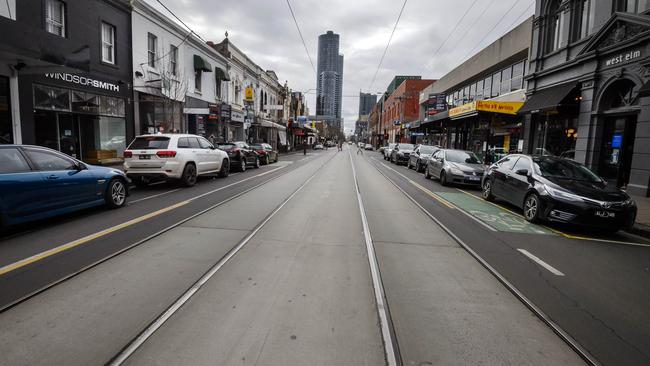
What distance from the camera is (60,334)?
3.00m

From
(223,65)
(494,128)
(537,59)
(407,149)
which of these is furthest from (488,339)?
(223,65)

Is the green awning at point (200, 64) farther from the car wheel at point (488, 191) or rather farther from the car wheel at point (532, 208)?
the car wheel at point (532, 208)

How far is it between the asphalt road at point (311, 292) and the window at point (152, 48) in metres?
15.2

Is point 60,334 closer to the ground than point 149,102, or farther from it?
closer to the ground

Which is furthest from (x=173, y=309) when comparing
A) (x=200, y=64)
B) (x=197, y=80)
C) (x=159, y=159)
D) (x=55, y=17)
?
(x=197, y=80)

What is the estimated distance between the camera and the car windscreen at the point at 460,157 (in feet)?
49.3

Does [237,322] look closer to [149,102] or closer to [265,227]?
[265,227]

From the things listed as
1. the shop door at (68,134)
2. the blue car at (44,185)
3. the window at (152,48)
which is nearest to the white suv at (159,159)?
the blue car at (44,185)

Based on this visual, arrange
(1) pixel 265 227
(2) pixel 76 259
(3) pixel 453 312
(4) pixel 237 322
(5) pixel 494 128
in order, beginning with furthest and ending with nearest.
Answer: (5) pixel 494 128 < (1) pixel 265 227 < (2) pixel 76 259 < (3) pixel 453 312 < (4) pixel 237 322

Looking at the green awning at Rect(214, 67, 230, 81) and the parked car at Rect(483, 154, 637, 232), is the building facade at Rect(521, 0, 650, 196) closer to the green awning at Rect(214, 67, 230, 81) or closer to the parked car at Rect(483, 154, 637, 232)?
the parked car at Rect(483, 154, 637, 232)

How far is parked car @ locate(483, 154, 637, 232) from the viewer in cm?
712

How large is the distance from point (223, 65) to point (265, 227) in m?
27.2

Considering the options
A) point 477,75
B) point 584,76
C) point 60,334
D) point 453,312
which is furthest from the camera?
point 477,75

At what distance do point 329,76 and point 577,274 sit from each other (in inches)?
2349
